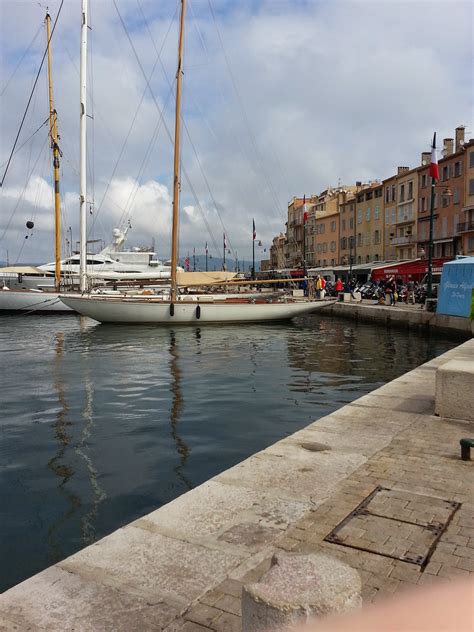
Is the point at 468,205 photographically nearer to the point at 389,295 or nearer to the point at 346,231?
the point at 389,295

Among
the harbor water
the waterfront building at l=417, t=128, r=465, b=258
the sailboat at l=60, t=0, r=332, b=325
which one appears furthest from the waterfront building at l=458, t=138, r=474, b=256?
the harbor water

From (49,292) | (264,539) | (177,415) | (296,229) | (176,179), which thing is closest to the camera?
(264,539)

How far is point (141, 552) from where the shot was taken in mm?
3604

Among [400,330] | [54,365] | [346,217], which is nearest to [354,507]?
[54,365]

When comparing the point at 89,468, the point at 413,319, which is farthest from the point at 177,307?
the point at 89,468

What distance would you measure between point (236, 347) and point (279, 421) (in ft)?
36.5

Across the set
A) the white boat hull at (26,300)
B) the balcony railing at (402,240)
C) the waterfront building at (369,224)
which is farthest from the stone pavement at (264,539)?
the waterfront building at (369,224)

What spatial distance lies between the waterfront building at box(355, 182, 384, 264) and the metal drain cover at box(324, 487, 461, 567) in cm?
6473

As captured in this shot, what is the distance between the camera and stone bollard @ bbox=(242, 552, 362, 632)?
1.88 metres

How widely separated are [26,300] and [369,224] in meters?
46.3

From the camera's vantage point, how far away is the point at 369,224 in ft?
227

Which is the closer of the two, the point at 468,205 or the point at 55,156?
the point at 55,156

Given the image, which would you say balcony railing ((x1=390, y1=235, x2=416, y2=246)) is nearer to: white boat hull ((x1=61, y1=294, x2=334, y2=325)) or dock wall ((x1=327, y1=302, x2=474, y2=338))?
dock wall ((x1=327, y1=302, x2=474, y2=338))

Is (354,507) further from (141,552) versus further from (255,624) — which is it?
(255,624)
